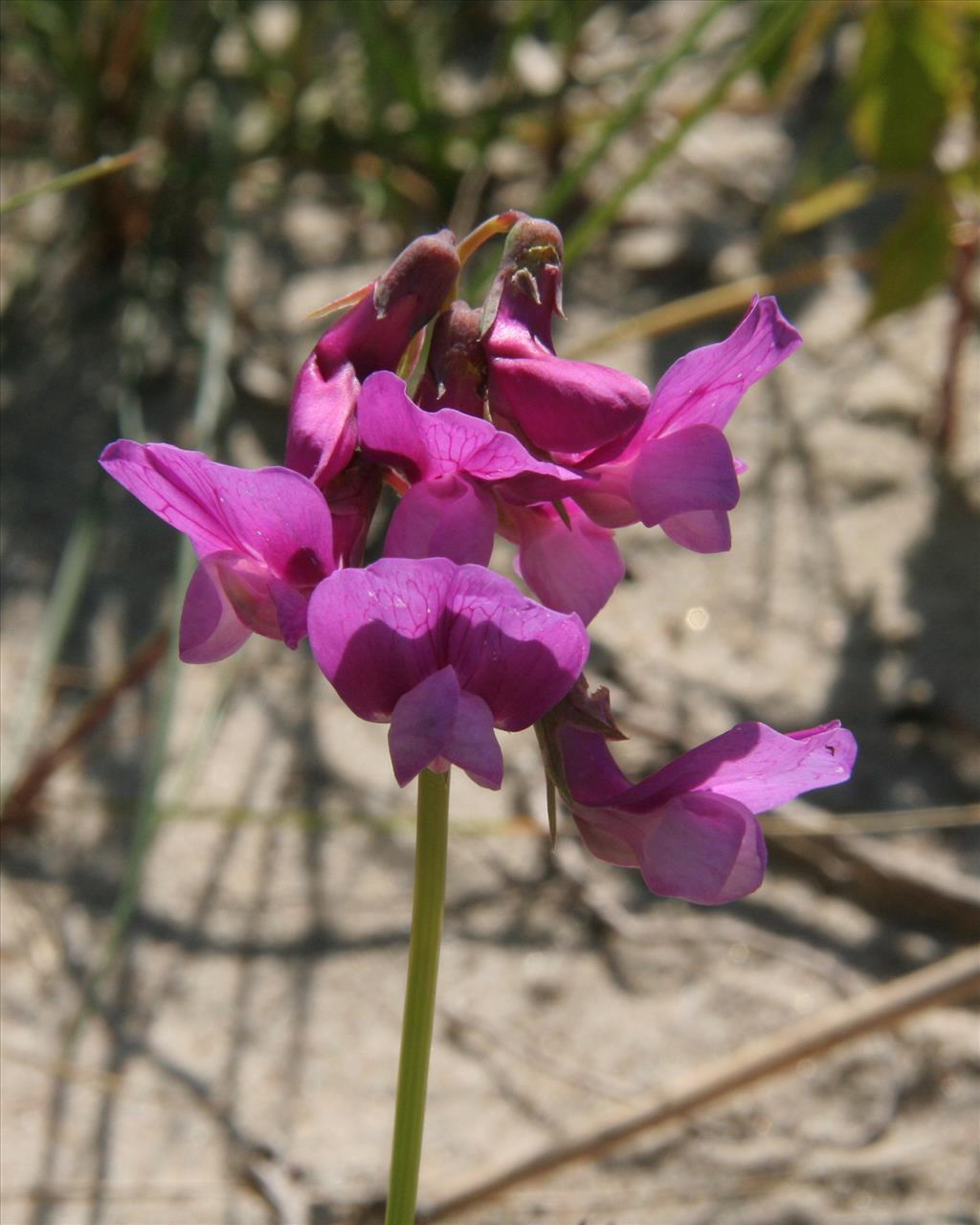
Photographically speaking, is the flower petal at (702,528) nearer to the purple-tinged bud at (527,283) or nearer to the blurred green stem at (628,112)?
the purple-tinged bud at (527,283)

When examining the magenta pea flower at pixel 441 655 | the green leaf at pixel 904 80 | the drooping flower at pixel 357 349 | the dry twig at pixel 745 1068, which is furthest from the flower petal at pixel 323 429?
the green leaf at pixel 904 80

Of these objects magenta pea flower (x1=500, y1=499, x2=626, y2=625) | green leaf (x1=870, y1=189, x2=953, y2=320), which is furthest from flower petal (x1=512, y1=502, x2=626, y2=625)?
green leaf (x1=870, y1=189, x2=953, y2=320)

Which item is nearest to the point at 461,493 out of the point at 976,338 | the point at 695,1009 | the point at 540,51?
the point at 695,1009

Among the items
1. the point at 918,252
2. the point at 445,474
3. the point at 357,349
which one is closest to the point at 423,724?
the point at 445,474

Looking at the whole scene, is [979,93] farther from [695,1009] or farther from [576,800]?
[576,800]

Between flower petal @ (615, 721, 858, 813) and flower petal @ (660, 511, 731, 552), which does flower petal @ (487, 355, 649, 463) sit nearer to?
flower petal @ (660, 511, 731, 552)

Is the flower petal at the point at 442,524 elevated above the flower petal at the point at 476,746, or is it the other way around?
the flower petal at the point at 442,524
